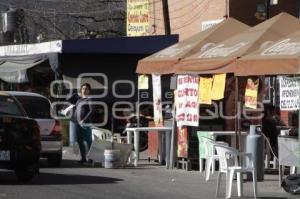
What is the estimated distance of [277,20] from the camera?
48.8 ft

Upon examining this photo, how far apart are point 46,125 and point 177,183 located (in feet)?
13.4

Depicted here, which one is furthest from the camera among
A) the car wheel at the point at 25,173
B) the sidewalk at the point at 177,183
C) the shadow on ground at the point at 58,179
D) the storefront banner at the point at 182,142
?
the storefront banner at the point at 182,142

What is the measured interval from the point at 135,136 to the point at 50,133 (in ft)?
6.54

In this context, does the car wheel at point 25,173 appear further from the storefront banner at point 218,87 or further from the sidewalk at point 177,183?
the storefront banner at point 218,87

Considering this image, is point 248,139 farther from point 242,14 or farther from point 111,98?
point 242,14

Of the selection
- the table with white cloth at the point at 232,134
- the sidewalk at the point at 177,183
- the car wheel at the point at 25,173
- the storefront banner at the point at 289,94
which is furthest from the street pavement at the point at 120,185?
the storefront banner at the point at 289,94

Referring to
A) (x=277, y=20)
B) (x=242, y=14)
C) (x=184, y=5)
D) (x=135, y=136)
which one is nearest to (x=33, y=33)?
(x=184, y=5)

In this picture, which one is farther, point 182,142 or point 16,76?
point 16,76

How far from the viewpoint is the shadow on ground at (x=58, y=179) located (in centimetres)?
1377

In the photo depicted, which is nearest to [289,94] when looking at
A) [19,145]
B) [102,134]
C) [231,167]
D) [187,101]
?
[231,167]

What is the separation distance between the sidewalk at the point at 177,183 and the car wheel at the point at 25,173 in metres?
1.74

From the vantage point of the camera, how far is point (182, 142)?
16.7m

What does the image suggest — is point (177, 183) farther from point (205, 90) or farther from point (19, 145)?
point (19, 145)

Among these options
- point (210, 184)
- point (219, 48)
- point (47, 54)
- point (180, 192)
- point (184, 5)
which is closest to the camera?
point (180, 192)
